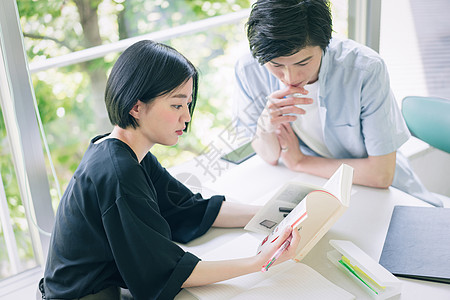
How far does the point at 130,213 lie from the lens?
104cm

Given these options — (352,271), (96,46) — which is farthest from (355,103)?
(96,46)

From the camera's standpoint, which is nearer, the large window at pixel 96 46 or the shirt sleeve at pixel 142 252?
the shirt sleeve at pixel 142 252

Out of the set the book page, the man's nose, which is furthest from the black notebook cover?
the man's nose

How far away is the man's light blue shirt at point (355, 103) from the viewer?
1.48m

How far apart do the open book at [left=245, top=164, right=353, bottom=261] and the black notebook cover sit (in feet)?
0.59

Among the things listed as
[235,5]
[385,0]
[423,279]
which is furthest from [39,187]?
[235,5]

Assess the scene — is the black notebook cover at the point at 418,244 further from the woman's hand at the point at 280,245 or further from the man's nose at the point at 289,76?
the man's nose at the point at 289,76

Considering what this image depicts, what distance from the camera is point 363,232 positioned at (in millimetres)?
1300

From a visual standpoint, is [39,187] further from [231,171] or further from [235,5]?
[235,5]

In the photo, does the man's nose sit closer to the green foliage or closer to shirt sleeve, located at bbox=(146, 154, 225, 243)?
shirt sleeve, located at bbox=(146, 154, 225, 243)

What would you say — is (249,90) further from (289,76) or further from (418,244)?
(418,244)

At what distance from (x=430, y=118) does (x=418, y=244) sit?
786mm

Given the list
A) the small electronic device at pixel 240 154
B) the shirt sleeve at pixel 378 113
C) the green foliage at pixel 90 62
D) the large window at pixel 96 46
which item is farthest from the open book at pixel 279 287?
the green foliage at pixel 90 62

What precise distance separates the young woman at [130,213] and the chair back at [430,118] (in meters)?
0.99
